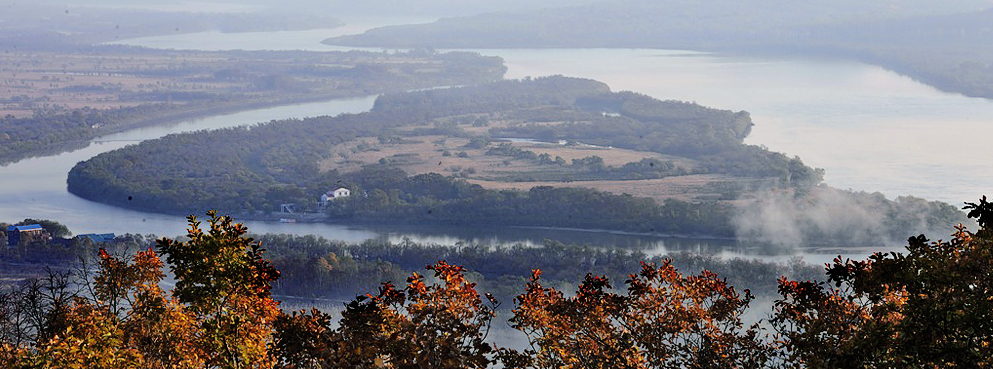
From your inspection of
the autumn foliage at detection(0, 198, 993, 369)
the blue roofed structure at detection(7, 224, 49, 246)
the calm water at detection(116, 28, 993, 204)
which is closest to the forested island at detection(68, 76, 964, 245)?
the calm water at detection(116, 28, 993, 204)

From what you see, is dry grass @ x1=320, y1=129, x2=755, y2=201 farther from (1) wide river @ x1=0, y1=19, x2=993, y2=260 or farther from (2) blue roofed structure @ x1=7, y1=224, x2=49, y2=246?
(2) blue roofed structure @ x1=7, y1=224, x2=49, y2=246

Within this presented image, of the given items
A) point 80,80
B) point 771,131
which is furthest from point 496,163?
point 80,80

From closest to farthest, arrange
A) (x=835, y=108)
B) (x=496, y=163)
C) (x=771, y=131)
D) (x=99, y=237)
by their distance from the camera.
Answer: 1. (x=99, y=237)
2. (x=496, y=163)
3. (x=771, y=131)
4. (x=835, y=108)

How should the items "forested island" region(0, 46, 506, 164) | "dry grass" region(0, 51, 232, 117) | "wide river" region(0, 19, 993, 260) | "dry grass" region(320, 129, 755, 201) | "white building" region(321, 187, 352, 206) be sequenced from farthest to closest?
"dry grass" region(0, 51, 232, 117), "forested island" region(0, 46, 506, 164), "dry grass" region(320, 129, 755, 201), "white building" region(321, 187, 352, 206), "wide river" region(0, 19, 993, 260)

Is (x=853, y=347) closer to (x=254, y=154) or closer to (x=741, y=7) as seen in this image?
(x=254, y=154)

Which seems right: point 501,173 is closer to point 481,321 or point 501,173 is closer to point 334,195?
point 334,195

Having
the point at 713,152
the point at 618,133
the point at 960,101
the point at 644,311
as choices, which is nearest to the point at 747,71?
the point at 960,101
